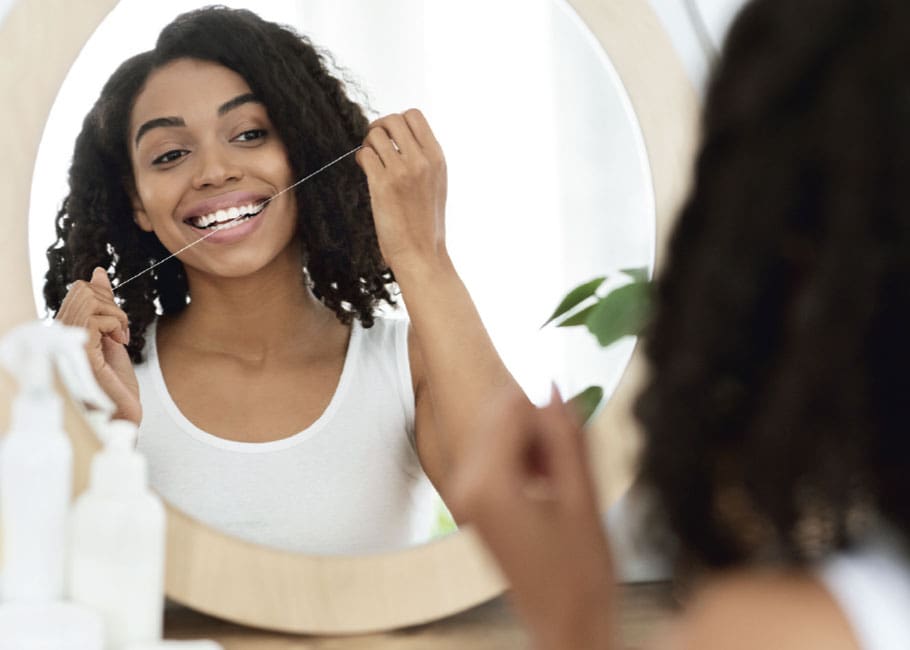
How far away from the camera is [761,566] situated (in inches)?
16.7

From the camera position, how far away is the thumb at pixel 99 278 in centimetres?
80

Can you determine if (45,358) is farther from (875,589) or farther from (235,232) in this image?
(875,589)

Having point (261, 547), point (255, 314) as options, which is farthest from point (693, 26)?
point (261, 547)

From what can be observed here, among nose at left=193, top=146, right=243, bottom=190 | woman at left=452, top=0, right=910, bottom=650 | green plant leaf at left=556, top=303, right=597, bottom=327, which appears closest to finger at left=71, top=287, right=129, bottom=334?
nose at left=193, top=146, right=243, bottom=190

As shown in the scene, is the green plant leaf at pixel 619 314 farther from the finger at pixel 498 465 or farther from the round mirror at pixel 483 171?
the finger at pixel 498 465

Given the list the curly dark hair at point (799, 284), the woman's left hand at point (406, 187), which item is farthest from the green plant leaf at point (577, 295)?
the curly dark hair at point (799, 284)

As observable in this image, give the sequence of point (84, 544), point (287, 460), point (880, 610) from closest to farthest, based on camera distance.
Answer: point (880, 610)
point (84, 544)
point (287, 460)

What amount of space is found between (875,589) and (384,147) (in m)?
0.53

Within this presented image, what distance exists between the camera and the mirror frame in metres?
0.79

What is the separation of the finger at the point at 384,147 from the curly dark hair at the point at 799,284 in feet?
1.37

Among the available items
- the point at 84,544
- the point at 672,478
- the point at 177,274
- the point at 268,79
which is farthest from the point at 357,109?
the point at 672,478

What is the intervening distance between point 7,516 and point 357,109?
0.36 metres

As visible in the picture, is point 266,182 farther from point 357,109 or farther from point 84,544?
point 84,544

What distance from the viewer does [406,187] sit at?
0.84 metres
